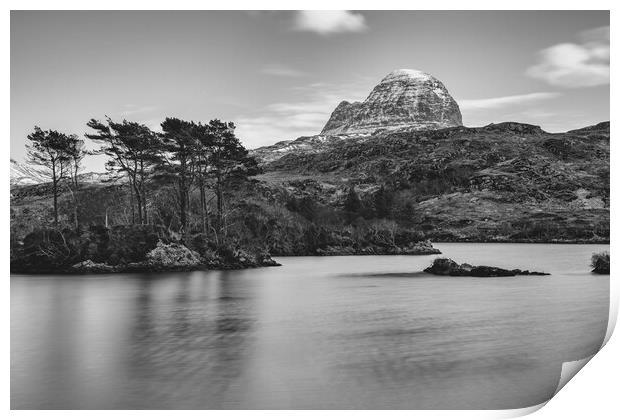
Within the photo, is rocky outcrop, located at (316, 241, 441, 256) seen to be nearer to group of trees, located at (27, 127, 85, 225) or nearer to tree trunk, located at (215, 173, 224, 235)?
tree trunk, located at (215, 173, 224, 235)

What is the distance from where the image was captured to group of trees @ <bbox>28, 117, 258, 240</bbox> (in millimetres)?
12938

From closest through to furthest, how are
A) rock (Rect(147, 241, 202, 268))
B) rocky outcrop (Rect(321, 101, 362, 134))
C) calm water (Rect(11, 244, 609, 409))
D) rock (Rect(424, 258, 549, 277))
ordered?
1. calm water (Rect(11, 244, 609, 409))
2. rock (Rect(424, 258, 549, 277))
3. rock (Rect(147, 241, 202, 268))
4. rocky outcrop (Rect(321, 101, 362, 134))

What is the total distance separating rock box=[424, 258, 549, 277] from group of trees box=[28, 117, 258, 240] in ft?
19.5

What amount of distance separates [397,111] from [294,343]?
100 meters

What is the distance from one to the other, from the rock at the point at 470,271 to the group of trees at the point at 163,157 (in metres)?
5.95

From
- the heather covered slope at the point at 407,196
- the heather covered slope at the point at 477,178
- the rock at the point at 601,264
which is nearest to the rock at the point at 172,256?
the heather covered slope at the point at 407,196

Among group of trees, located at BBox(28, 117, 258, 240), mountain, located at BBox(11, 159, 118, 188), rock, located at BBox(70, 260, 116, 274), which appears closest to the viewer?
mountain, located at BBox(11, 159, 118, 188)

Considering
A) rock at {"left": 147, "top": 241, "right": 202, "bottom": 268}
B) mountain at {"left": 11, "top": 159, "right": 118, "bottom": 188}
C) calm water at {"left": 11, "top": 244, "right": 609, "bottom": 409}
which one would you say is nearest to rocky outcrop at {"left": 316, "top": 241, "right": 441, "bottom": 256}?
rock at {"left": 147, "top": 241, "right": 202, "bottom": 268}

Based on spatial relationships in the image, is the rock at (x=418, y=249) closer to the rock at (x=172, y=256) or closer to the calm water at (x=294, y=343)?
the rock at (x=172, y=256)

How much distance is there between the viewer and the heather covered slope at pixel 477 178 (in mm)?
36812

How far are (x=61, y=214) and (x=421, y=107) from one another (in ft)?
263

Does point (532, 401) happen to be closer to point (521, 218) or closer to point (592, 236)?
point (592, 236)
